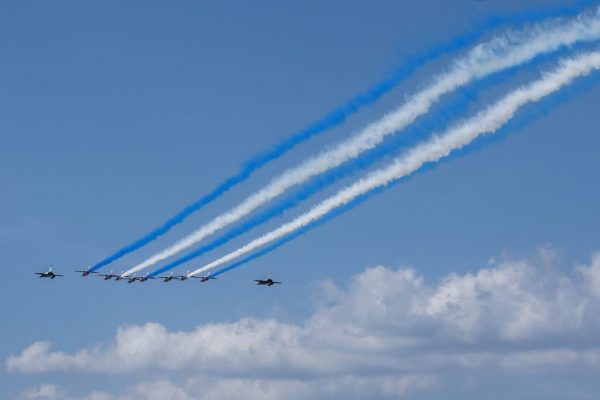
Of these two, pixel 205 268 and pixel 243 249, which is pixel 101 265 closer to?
pixel 205 268

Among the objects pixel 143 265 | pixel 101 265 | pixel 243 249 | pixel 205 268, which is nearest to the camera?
pixel 243 249

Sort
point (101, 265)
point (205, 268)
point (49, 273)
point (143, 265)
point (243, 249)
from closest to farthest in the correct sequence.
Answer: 1. point (243, 249)
2. point (205, 268)
3. point (143, 265)
4. point (101, 265)
5. point (49, 273)

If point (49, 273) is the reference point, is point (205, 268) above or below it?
below

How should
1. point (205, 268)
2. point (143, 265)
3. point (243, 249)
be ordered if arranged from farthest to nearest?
point (143, 265) < point (205, 268) < point (243, 249)

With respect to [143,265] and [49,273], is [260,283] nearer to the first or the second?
[143,265]

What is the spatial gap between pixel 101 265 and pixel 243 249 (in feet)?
97.8

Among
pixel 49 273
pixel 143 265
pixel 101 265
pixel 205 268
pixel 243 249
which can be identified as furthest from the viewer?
pixel 49 273

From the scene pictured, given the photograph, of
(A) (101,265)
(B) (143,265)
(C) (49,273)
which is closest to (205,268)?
(B) (143,265)

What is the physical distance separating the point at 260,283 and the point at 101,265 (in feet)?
59.8

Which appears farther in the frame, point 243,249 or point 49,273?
point 49,273

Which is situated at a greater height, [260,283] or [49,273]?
[49,273]

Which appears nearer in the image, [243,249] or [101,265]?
[243,249]

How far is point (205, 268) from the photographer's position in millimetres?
95562

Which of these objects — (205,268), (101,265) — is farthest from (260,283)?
(101,265)
